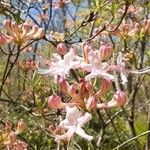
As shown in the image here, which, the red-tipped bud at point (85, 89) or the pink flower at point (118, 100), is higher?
the red-tipped bud at point (85, 89)

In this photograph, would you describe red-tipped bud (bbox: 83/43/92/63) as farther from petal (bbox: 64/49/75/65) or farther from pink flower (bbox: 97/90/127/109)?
pink flower (bbox: 97/90/127/109)

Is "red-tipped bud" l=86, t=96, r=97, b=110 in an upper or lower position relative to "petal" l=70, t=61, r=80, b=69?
lower

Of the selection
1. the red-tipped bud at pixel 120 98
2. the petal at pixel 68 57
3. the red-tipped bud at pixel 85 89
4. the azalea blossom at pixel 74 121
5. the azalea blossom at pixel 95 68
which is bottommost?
the azalea blossom at pixel 74 121

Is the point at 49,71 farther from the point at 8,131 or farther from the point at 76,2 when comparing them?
the point at 76,2

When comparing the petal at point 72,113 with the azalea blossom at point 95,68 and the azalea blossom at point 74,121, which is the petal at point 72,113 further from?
the azalea blossom at point 95,68

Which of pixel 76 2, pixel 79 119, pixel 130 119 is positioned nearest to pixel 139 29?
→ pixel 130 119

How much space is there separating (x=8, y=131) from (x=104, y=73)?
1041mm

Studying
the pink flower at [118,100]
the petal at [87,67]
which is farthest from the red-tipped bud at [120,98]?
the petal at [87,67]

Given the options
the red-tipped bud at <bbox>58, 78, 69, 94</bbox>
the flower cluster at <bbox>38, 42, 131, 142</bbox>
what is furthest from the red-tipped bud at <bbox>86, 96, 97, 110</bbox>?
the red-tipped bud at <bbox>58, 78, 69, 94</bbox>

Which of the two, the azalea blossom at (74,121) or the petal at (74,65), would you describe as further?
the petal at (74,65)

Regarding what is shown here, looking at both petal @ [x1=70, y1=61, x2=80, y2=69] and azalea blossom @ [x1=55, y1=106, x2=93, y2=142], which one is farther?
petal @ [x1=70, y1=61, x2=80, y2=69]

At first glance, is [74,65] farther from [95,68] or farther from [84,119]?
[84,119]

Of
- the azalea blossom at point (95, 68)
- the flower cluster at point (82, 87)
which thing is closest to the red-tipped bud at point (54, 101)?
the flower cluster at point (82, 87)

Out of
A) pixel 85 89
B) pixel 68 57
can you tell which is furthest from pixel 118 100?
pixel 68 57
